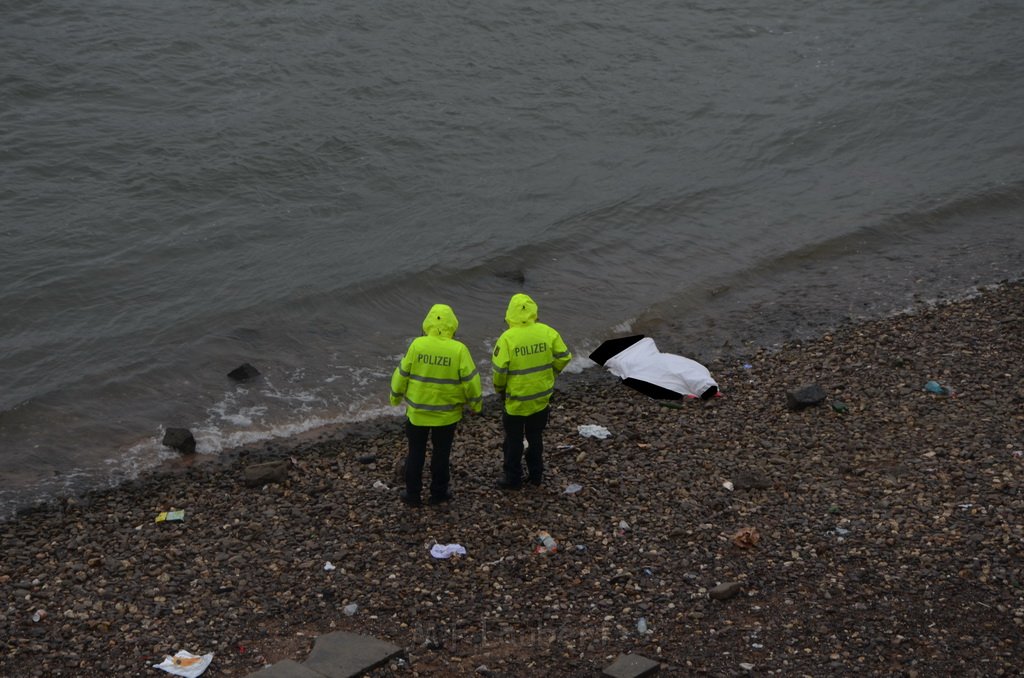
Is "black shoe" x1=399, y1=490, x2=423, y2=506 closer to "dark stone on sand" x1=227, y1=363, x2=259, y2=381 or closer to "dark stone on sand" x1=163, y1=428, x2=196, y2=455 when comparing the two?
"dark stone on sand" x1=163, y1=428, x2=196, y2=455

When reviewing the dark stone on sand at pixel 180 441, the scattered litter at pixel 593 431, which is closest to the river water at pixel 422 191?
the dark stone on sand at pixel 180 441

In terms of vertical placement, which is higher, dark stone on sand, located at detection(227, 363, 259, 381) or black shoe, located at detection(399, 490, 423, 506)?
black shoe, located at detection(399, 490, 423, 506)

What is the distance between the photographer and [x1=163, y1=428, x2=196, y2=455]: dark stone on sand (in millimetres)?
11883

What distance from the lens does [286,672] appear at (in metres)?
7.27

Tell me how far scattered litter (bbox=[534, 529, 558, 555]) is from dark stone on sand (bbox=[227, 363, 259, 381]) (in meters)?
5.66

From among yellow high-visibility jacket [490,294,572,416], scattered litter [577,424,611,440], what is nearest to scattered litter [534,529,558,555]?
yellow high-visibility jacket [490,294,572,416]

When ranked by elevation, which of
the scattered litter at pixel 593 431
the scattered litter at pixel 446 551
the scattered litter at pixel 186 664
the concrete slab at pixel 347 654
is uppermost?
the concrete slab at pixel 347 654

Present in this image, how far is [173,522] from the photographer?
10148 mm

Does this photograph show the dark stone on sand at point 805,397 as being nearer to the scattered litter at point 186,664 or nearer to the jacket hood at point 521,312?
the jacket hood at point 521,312

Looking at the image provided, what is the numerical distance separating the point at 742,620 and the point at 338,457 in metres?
5.07

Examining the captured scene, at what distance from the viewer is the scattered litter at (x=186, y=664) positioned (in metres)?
7.61

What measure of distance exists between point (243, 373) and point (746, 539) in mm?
7178

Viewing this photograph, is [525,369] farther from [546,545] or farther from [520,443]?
[546,545]

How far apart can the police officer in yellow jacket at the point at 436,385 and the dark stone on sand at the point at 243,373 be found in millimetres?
4428
